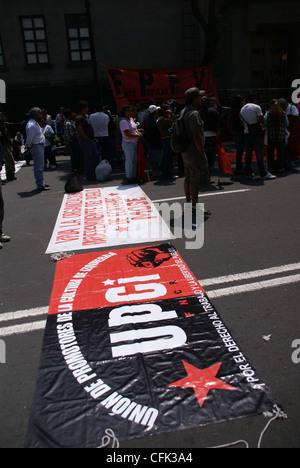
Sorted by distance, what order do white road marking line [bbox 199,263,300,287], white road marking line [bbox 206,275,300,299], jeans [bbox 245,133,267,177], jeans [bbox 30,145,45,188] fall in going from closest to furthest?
white road marking line [bbox 206,275,300,299], white road marking line [bbox 199,263,300,287], jeans [bbox 245,133,267,177], jeans [bbox 30,145,45,188]

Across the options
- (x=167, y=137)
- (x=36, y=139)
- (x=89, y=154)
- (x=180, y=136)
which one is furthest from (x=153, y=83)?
(x=180, y=136)

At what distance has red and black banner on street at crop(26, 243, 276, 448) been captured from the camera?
229cm

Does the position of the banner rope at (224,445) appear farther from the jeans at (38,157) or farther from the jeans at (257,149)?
the jeans at (38,157)

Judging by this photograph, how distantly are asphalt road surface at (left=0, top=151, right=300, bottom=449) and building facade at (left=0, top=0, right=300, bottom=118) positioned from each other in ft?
46.6

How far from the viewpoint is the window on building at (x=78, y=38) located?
64.1 ft

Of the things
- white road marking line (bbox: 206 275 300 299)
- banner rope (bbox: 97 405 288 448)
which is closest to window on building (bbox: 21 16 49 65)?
white road marking line (bbox: 206 275 300 299)

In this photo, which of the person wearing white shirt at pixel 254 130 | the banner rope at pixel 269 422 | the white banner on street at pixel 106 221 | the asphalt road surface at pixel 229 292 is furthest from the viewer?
the person wearing white shirt at pixel 254 130

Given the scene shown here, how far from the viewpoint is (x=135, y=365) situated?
2738 mm

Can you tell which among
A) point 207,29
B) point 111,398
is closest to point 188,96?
point 111,398

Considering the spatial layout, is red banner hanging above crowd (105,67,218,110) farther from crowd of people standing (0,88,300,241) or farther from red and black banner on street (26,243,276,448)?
red and black banner on street (26,243,276,448)

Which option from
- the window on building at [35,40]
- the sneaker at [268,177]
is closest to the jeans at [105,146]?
the sneaker at [268,177]

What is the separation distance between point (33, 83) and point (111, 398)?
20.2 metres

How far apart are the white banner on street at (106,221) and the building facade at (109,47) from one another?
13481 mm

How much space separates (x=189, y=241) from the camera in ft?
16.6
